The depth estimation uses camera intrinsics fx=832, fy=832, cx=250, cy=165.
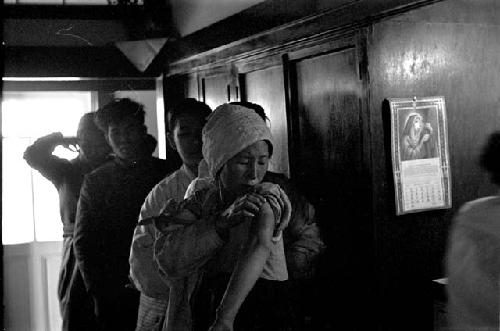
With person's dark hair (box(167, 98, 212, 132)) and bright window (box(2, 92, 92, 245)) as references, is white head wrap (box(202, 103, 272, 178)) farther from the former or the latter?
bright window (box(2, 92, 92, 245))

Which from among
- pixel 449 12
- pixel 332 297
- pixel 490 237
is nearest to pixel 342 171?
pixel 332 297

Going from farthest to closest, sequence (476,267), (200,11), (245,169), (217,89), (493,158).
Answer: (200,11)
(217,89)
(245,169)
(493,158)
(476,267)

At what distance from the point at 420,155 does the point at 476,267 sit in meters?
1.12

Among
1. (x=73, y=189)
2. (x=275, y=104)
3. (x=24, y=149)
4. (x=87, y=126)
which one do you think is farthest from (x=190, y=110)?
(x=24, y=149)

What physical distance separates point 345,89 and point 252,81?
2.71ft

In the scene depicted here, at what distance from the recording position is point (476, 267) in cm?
217

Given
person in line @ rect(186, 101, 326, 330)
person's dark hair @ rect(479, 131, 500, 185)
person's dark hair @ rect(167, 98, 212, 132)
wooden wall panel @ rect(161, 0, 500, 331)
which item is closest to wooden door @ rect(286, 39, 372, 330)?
wooden wall panel @ rect(161, 0, 500, 331)

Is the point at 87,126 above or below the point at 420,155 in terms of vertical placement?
above

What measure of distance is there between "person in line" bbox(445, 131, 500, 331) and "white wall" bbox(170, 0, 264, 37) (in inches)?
78.9

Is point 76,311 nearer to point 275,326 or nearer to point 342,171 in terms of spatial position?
point 342,171

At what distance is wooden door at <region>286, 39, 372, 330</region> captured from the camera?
3.22 m

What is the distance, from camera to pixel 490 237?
217cm

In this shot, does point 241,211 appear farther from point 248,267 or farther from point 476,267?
point 476,267

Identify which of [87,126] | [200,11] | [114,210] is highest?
[200,11]
